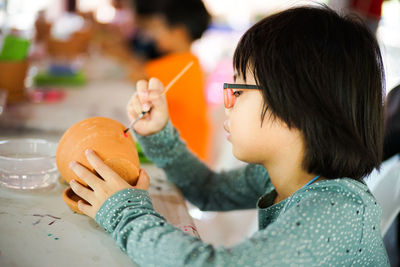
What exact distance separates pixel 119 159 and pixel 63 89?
4.22 feet

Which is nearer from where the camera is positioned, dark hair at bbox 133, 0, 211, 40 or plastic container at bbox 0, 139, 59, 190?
plastic container at bbox 0, 139, 59, 190

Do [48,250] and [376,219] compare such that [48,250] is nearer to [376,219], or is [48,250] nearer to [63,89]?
[376,219]

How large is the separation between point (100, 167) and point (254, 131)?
1.04 feet

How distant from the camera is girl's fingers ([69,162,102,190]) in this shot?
762mm

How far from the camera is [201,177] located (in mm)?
1146

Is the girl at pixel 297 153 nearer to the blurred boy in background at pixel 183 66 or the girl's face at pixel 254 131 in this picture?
the girl's face at pixel 254 131

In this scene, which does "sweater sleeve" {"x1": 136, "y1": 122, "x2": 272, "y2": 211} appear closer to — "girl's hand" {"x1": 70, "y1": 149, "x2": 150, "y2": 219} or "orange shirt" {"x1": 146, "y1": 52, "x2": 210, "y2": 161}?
"girl's hand" {"x1": 70, "y1": 149, "x2": 150, "y2": 219}

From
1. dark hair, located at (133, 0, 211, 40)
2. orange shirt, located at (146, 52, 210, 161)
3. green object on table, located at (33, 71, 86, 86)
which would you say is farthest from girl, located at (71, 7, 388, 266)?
dark hair, located at (133, 0, 211, 40)

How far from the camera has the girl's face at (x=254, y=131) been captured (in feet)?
2.64

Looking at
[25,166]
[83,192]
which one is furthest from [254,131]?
[25,166]

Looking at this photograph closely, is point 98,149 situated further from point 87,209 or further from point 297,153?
point 297,153

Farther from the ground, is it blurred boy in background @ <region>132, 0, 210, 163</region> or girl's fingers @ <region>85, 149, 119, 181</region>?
girl's fingers @ <region>85, 149, 119, 181</region>

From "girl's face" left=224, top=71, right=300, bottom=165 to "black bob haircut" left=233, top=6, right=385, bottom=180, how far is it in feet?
0.06

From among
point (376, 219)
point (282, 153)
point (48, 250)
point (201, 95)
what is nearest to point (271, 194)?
point (282, 153)
